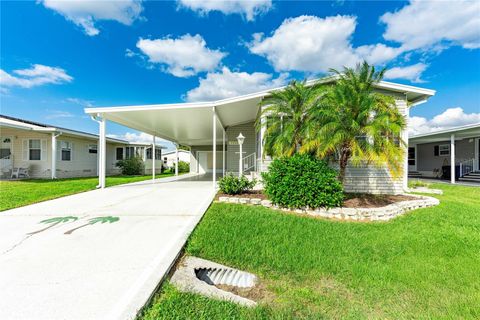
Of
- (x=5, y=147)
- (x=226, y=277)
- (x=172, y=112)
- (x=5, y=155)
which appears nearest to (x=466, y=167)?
(x=172, y=112)

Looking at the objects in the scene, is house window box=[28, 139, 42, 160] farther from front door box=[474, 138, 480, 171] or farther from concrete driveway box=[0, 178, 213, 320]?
front door box=[474, 138, 480, 171]

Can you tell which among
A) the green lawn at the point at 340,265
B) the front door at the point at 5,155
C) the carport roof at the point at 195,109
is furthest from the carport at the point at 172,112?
the front door at the point at 5,155

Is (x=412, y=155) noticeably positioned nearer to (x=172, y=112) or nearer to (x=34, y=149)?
(x=172, y=112)

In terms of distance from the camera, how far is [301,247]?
411 cm

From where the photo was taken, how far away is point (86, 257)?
3242 mm

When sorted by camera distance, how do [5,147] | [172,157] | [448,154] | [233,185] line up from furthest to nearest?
[172,157] < [448,154] < [5,147] < [233,185]

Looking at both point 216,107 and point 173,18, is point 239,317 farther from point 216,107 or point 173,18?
point 173,18

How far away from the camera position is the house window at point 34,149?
1484cm

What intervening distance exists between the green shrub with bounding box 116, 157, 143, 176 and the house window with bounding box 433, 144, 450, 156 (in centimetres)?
2560

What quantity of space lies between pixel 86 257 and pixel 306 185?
16.8 feet

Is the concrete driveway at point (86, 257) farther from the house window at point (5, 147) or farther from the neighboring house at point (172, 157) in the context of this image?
the neighboring house at point (172, 157)

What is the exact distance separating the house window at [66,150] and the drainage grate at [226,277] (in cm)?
1758

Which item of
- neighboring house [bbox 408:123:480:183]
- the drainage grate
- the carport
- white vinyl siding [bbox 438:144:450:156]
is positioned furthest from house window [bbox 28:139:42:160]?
white vinyl siding [bbox 438:144:450:156]

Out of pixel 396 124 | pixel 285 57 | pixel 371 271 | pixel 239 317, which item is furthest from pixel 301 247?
pixel 285 57
